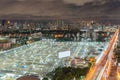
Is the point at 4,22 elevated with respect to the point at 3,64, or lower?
elevated

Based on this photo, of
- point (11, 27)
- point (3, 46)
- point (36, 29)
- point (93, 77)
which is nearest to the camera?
point (93, 77)

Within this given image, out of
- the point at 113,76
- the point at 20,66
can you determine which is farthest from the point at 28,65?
the point at 113,76

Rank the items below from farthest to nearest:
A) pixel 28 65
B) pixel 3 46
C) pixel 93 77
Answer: pixel 3 46
pixel 28 65
pixel 93 77

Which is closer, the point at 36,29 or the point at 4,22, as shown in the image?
the point at 4,22

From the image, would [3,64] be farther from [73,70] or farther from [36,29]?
[36,29]

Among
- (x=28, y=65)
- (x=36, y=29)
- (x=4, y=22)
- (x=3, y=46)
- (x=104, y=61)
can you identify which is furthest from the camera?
(x=36, y=29)

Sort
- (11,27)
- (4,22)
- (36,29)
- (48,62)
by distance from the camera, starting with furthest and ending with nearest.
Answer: (36,29)
(11,27)
(4,22)
(48,62)

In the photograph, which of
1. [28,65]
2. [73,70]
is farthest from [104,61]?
[28,65]

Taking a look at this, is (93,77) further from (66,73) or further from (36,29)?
(36,29)

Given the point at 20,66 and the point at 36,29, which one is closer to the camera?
the point at 20,66
